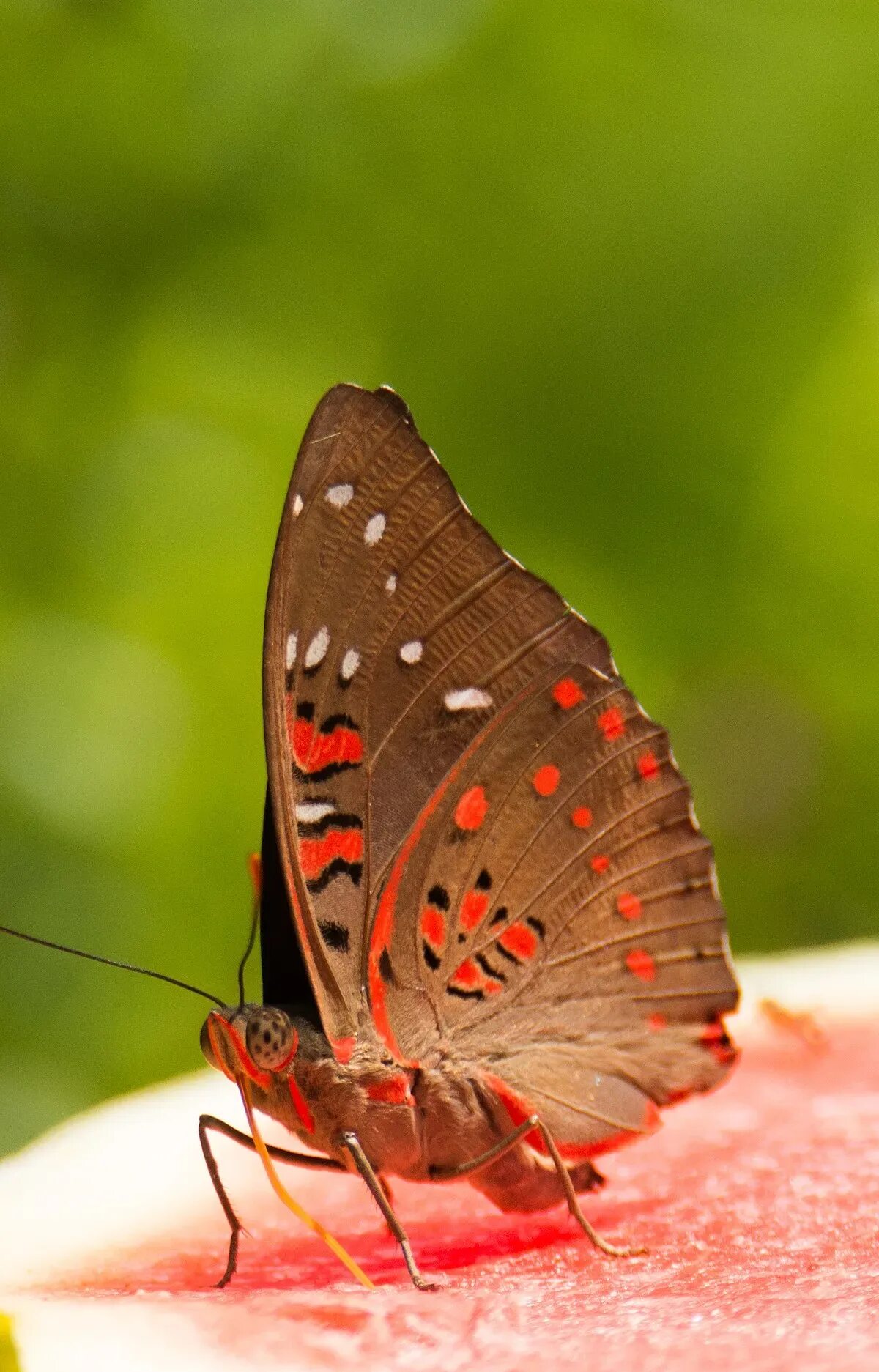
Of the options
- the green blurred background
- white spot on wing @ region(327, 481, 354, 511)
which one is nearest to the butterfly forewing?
white spot on wing @ region(327, 481, 354, 511)

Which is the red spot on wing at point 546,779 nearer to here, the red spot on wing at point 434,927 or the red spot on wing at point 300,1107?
the red spot on wing at point 434,927

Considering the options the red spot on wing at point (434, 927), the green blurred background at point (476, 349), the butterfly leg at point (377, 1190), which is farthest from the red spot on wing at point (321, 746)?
the green blurred background at point (476, 349)

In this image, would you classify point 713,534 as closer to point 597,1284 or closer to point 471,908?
point 471,908

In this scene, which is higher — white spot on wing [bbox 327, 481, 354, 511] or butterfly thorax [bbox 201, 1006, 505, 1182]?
white spot on wing [bbox 327, 481, 354, 511]

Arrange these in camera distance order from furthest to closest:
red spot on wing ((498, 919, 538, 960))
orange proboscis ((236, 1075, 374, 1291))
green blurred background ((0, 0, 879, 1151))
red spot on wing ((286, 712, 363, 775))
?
green blurred background ((0, 0, 879, 1151))
red spot on wing ((498, 919, 538, 960))
red spot on wing ((286, 712, 363, 775))
orange proboscis ((236, 1075, 374, 1291))

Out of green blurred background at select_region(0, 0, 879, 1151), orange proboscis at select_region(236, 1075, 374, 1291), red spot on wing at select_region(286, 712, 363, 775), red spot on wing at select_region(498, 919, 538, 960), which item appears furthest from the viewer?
green blurred background at select_region(0, 0, 879, 1151)

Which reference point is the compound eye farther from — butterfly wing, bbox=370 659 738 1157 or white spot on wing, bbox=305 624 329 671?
white spot on wing, bbox=305 624 329 671

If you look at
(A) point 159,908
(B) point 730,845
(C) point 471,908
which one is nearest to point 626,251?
(B) point 730,845
